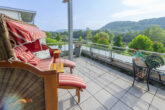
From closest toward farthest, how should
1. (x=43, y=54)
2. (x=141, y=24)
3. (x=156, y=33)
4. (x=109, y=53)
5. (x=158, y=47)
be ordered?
1. (x=43, y=54)
2. (x=109, y=53)
3. (x=158, y=47)
4. (x=156, y=33)
5. (x=141, y=24)

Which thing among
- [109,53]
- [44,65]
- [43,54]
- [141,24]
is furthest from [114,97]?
[141,24]

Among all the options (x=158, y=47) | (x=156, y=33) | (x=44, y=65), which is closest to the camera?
(x=44, y=65)

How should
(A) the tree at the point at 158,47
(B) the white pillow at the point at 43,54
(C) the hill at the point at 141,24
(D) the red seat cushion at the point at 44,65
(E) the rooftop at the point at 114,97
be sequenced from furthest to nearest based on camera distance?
(C) the hill at the point at 141,24, (A) the tree at the point at 158,47, (B) the white pillow at the point at 43,54, (D) the red seat cushion at the point at 44,65, (E) the rooftop at the point at 114,97

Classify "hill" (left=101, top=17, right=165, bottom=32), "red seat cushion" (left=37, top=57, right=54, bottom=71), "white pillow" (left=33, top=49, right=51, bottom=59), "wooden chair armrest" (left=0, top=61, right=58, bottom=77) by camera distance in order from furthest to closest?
"hill" (left=101, top=17, right=165, bottom=32) < "white pillow" (left=33, top=49, right=51, bottom=59) < "red seat cushion" (left=37, top=57, right=54, bottom=71) < "wooden chair armrest" (left=0, top=61, right=58, bottom=77)

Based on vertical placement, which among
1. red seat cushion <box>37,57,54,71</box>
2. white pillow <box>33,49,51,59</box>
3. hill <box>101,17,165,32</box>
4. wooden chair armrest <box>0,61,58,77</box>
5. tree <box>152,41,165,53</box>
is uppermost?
hill <box>101,17,165,32</box>

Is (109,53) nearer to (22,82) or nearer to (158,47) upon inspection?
(22,82)

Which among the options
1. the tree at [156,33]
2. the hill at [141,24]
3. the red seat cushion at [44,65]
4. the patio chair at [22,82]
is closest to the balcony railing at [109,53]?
the red seat cushion at [44,65]

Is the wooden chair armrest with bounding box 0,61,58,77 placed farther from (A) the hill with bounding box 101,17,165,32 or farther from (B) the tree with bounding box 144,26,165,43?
(A) the hill with bounding box 101,17,165,32

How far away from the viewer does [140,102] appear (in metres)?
1.72

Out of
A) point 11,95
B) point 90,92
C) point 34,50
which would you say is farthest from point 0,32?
point 34,50

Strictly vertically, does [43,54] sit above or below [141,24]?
below

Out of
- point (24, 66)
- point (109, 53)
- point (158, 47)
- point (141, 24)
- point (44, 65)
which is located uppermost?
point (141, 24)

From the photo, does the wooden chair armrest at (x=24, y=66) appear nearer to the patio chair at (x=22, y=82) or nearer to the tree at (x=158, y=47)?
the patio chair at (x=22, y=82)

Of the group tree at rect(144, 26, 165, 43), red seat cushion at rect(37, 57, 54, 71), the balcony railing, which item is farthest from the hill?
red seat cushion at rect(37, 57, 54, 71)
